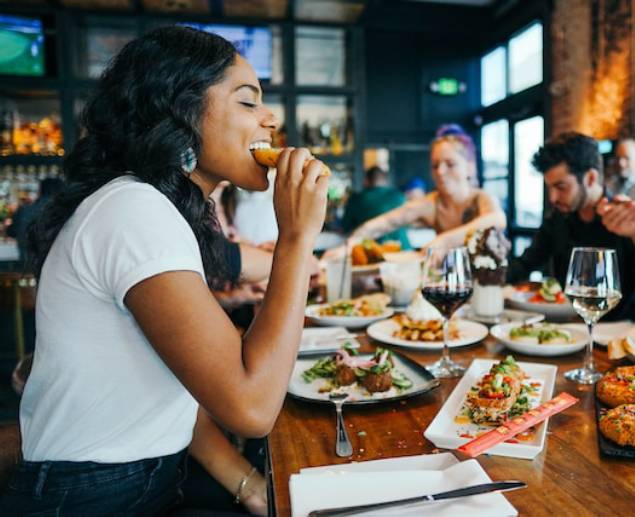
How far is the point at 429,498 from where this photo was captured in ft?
2.15

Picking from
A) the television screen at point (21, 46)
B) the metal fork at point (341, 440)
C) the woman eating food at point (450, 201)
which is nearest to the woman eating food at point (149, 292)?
the metal fork at point (341, 440)

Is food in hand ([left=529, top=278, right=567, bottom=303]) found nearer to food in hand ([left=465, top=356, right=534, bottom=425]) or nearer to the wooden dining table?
the wooden dining table

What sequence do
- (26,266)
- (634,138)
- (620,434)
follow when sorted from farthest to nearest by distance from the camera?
(634,138) < (26,266) < (620,434)

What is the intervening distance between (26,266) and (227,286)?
4.17 feet

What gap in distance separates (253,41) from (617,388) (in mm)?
5188

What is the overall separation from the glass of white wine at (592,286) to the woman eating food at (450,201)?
1636 millimetres

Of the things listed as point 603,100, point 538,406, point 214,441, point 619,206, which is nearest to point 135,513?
point 214,441

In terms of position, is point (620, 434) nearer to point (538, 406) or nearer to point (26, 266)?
point (538, 406)

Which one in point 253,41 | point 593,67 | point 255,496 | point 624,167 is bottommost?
point 255,496

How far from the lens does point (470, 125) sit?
7.90 metres

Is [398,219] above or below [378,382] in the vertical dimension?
above

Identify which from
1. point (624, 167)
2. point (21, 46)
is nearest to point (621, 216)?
point (624, 167)

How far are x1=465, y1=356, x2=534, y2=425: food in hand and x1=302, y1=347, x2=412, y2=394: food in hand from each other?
16cm

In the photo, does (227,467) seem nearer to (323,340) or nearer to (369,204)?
(323,340)
